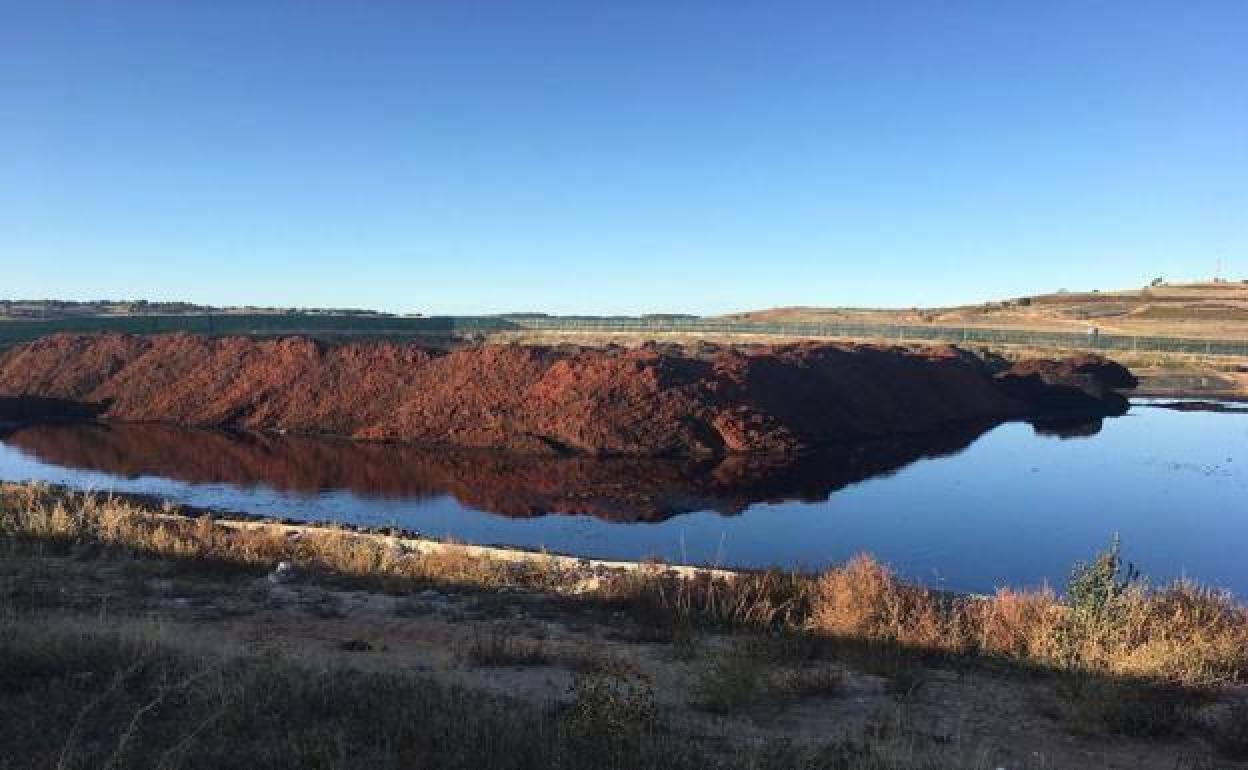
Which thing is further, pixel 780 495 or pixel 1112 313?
pixel 1112 313

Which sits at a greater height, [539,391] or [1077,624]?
[539,391]

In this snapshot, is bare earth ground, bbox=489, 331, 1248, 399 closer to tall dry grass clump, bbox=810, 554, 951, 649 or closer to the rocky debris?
tall dry grass clump, bbox=810, 554, 951, 649

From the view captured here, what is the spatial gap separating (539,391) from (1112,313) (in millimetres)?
80167

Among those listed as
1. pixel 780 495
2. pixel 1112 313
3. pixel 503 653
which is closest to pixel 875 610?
pixel 503 653

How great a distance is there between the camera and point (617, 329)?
238 ft

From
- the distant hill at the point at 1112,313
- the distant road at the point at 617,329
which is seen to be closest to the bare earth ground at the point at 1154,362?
Answer: the distant road at the point at 617,329

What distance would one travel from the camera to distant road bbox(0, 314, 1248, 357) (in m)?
56.9

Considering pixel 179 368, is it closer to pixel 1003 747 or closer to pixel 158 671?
pixel 158 671

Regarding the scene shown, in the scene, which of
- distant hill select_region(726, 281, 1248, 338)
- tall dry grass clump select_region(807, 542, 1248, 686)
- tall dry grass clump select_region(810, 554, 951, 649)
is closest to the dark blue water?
tall dry grass clump select_region(810, 554, 951, 649)

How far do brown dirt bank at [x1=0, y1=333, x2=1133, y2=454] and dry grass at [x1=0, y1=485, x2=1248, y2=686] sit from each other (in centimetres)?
1355

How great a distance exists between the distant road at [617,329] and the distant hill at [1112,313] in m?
13.7

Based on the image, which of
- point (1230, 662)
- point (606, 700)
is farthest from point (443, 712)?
point (1230, 662)

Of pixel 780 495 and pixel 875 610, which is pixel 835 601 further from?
pixel 780 495

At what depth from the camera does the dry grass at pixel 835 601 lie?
8.00m
